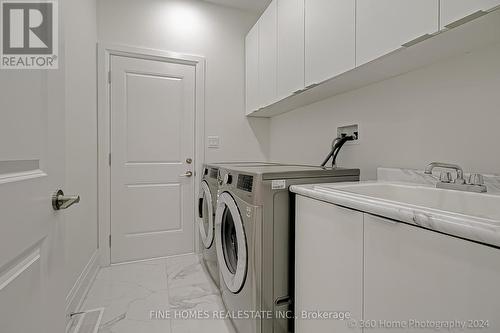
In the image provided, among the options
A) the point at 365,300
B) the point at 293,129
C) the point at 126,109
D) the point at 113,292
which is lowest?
the point at 113,292

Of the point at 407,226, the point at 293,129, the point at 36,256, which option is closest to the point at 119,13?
the point at 293,129

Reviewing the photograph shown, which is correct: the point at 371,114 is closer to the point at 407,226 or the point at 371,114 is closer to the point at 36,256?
the point at 407,226

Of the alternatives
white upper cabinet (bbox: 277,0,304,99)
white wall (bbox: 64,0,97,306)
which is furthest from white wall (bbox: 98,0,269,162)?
white upper cabinet (bbox: 277,0,304,99)

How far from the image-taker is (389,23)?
977 mm

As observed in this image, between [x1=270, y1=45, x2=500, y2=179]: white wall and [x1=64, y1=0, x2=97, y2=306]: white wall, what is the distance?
6.04 ft

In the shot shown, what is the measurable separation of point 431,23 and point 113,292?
2465 millimetres

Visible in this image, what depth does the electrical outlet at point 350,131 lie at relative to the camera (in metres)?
1.68

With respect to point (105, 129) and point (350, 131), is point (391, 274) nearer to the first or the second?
point (350, 131)

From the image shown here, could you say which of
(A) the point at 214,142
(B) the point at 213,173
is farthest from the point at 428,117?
(A) the point at 214,142

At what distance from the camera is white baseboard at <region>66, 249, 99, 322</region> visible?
5.15 feet

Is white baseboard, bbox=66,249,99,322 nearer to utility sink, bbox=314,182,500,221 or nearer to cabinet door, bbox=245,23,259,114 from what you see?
utility sink, bbox=314,182,500,221

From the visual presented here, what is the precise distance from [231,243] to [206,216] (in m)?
0.69

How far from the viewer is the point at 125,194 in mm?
2404

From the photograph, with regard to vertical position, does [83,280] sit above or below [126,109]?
below
